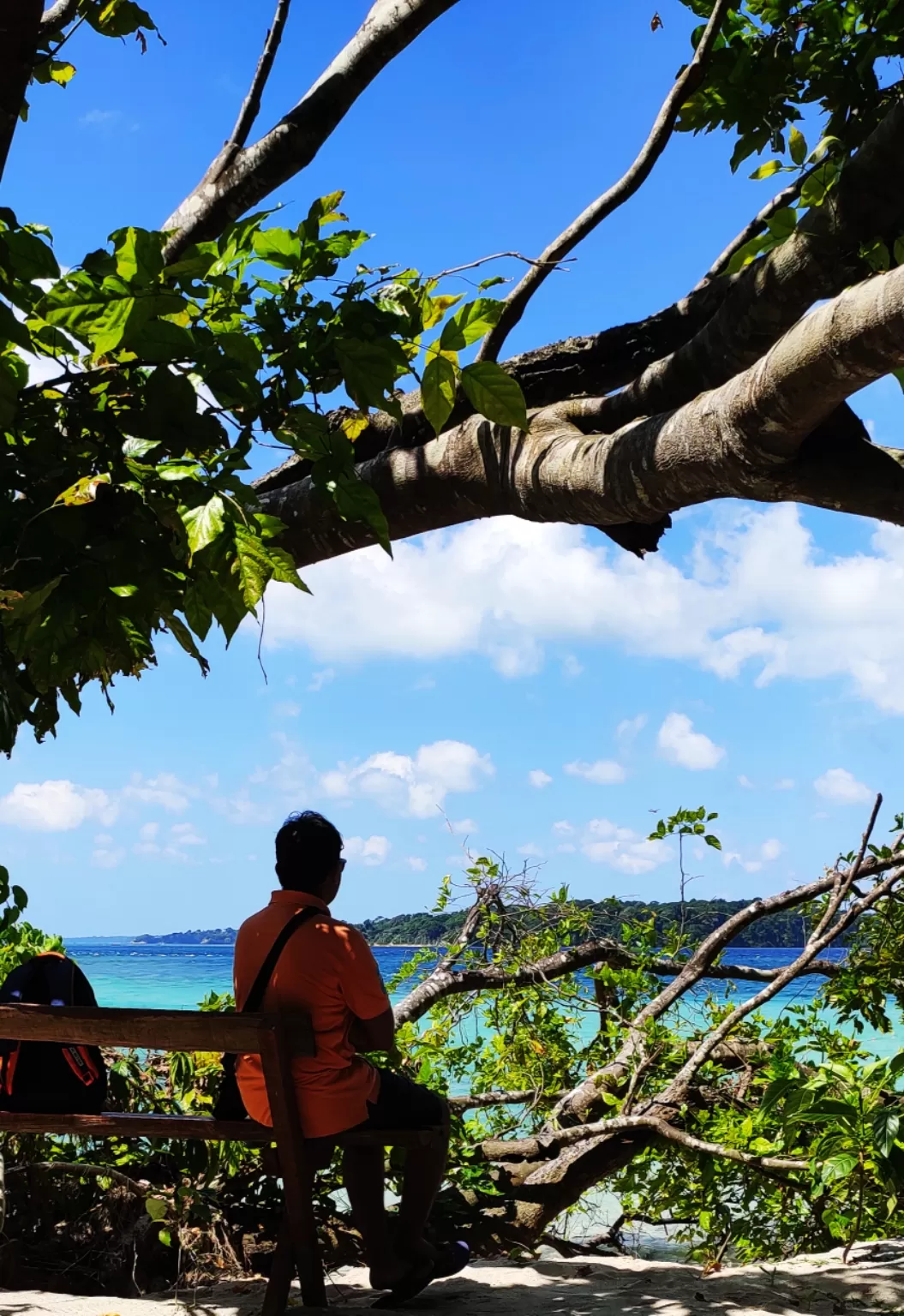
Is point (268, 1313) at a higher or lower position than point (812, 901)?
lower

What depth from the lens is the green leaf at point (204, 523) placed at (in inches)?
79.5

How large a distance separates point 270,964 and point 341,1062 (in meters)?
0.37

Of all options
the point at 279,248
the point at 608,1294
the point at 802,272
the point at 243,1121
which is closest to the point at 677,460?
the point at 802,272

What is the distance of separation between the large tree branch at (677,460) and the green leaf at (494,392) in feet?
3.07

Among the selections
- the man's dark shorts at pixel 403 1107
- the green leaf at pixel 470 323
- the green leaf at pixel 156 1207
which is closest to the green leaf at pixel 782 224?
the green leaf at pixel 470 323

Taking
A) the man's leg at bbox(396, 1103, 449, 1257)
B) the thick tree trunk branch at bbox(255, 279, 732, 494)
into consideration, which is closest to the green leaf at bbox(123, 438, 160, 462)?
the man's leg at bbox(396, 1103, 449, 1257)

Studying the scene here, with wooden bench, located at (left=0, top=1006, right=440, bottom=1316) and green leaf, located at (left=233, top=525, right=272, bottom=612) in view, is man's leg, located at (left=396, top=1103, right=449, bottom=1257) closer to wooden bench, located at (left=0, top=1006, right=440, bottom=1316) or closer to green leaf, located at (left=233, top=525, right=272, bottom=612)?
wooden bench, located at (left=0, top=1006, right=440, bottom=1316)

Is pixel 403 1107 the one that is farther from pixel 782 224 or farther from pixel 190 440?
pixel 782 224

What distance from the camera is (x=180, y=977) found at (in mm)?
73188

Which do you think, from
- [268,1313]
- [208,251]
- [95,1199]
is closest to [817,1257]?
[268,1313]

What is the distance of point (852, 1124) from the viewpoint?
3.49 meters

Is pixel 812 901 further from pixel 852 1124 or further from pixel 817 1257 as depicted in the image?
pixel 852 1124

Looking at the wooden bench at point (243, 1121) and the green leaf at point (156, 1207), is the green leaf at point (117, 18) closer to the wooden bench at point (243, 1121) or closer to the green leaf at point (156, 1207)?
the wooden bench at point (243, 1121)

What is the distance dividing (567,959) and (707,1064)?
3.54ft
